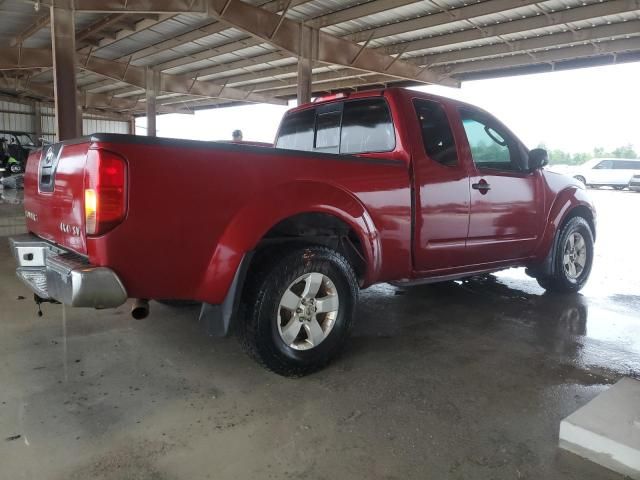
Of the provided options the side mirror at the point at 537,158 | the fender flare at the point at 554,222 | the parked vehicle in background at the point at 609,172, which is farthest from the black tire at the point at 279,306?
the parked vehicle in background at the point at 609,172

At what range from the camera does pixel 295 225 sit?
9.29ft

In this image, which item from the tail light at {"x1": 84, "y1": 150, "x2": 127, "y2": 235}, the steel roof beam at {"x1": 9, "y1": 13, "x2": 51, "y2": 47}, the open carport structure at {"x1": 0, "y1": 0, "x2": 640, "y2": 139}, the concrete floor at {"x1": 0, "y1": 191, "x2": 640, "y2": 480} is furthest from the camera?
the steel roof beam at {"x1": 9, "y1": 13, "x2": 51, "y2": 47}

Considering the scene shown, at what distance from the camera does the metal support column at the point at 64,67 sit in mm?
9516

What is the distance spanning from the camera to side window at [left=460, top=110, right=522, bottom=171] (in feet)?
12.7

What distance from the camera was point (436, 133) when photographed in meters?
3.57

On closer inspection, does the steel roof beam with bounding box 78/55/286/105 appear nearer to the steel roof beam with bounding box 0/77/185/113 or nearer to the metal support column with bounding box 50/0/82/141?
the metal support column with bounding box 50/0/82/141

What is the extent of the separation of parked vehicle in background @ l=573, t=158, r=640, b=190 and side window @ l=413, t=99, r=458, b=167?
81.4ft

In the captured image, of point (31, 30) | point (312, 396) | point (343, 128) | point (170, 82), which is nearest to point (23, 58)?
point (31, 30)

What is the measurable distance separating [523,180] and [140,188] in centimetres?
328

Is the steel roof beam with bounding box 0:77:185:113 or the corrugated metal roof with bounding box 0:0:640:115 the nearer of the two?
the corrugated metal roof with bounding box 0:0:640:115

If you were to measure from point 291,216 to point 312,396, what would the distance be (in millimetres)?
995

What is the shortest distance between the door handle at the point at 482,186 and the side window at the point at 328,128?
1.12m

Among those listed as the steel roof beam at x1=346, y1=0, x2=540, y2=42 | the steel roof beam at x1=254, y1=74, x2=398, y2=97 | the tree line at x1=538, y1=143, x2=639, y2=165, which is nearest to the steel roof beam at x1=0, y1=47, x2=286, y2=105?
the steel roof beam at x1=254, y1=74, x2=398, y2=97

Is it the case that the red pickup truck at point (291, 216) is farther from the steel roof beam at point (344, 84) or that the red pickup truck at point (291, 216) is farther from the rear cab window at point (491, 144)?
the steel roof beam at point (344, 84)
